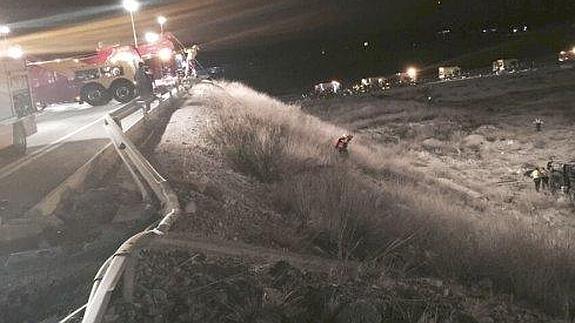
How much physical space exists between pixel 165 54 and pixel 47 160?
15337 millimetres

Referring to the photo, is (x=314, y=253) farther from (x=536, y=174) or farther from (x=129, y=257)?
(x=536, y=174)

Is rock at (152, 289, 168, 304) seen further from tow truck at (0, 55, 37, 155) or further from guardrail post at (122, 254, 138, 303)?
tow truck at (0, 55, 37, 155)

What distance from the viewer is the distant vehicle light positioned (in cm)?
2747

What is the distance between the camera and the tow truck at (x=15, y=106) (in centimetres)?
1318

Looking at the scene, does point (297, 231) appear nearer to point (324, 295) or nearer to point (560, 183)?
point (324, 295)

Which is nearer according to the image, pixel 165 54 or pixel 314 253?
pixel 314 253

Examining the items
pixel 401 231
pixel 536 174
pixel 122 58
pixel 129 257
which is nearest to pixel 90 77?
pixel 122 58

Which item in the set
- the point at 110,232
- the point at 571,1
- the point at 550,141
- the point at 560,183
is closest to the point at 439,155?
the point at 550,141

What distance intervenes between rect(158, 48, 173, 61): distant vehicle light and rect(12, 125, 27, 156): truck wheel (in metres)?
13.9

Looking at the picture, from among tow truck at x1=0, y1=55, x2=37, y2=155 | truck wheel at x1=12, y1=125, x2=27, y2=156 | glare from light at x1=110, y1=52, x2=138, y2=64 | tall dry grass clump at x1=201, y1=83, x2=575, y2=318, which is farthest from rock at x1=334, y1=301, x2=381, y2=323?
glare from light at x1=110, y1=52, x2=138, y2=64

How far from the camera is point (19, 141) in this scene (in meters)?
14.0

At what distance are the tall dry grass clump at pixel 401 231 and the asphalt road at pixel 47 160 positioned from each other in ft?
9.84

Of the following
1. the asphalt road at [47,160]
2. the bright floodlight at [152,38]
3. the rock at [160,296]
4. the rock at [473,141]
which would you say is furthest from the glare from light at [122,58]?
the rock at [160,296]

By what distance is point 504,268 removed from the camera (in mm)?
7301
